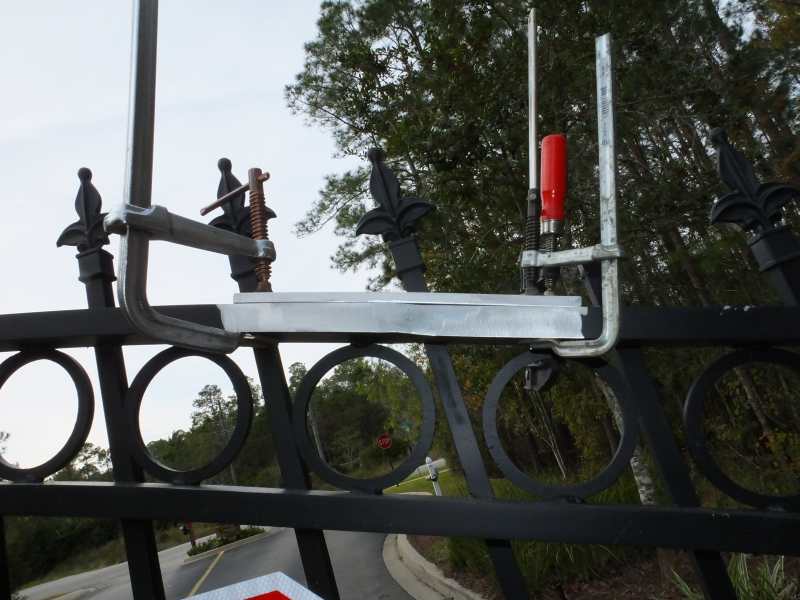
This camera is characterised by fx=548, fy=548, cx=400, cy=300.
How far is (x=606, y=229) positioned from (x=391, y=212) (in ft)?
1.31

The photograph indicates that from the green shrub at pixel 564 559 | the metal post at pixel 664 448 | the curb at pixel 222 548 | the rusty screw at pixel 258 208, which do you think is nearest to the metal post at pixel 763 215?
the metal post at pixel 664 448

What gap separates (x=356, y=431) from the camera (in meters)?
3.42

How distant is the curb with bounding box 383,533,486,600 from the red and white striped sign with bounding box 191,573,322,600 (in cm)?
499

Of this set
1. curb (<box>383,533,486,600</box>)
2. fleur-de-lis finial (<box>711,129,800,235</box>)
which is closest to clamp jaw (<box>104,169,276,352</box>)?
fleur-de-lis finial (<box>711,129,800,235</box>)

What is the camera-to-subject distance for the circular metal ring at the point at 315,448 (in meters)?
0.92

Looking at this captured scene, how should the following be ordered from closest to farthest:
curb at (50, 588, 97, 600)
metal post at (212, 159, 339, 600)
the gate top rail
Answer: the gate top rail
metal post at (212, 159, 339, 600)
curb at (50, 588, 97, 600)

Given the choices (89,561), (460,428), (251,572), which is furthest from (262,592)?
(89,561)

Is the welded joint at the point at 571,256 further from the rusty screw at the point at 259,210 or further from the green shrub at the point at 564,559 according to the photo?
the green shrub at the point at 564,559

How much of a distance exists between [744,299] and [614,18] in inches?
164

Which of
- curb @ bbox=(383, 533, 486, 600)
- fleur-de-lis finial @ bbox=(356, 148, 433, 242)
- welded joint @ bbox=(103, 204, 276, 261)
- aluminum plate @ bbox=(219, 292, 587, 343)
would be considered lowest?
curb @ bbox=(383, 533, 486, 600)

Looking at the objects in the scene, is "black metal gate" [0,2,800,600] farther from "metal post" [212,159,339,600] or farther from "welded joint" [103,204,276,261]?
"welded joint" [103,204,276,261]

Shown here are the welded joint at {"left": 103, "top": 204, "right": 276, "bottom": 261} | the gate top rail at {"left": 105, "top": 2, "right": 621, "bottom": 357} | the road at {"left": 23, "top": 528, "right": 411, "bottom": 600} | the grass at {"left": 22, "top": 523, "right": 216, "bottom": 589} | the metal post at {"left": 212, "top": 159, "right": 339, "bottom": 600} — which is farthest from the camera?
the grass at {"left": 22, "top": 523, "right": 216, "bottom": 589}

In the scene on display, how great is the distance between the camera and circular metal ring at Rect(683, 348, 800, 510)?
900 mm

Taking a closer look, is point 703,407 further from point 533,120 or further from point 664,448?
point 533,120
